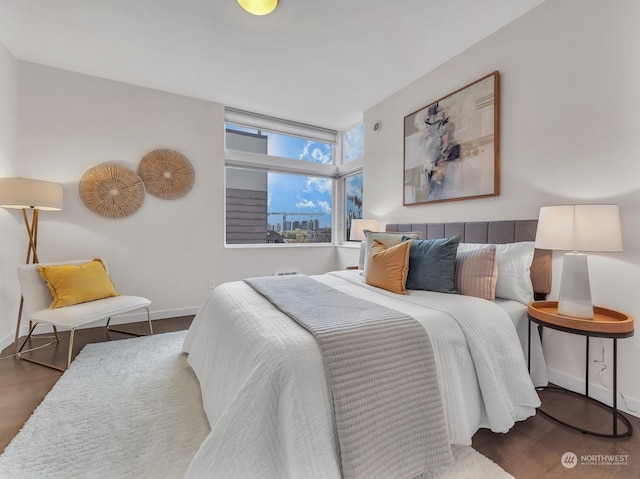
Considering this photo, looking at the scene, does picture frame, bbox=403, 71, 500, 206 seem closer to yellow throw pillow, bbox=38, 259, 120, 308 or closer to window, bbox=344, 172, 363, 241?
window, bbox=344, 172, 363, 241

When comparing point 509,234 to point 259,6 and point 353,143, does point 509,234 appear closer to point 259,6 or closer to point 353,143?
point 259,6

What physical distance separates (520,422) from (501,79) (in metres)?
2.42

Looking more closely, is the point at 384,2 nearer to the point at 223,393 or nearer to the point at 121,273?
the point at 223,393

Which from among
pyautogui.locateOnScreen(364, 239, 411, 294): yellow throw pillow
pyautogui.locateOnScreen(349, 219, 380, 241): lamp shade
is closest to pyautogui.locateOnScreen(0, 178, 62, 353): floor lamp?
pyautogui.locateOnScreen(364, 239, 411, 294): yellow throw pillow

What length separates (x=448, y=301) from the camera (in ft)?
5.53

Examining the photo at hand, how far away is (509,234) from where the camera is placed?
2.14 metres

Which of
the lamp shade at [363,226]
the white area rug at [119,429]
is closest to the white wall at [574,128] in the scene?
the lamp shade at [363,226]

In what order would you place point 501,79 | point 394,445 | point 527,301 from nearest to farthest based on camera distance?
point 394,445, point 527,301, point 501,79

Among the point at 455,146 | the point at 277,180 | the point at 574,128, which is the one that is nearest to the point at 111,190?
the point at 277,180

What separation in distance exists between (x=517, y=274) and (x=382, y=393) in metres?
1.36

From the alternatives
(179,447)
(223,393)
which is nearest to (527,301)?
(223,393)

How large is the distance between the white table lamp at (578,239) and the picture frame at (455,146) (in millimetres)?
752

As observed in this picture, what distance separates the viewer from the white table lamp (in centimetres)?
148

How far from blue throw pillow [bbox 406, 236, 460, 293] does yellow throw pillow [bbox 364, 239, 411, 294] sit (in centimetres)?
8
